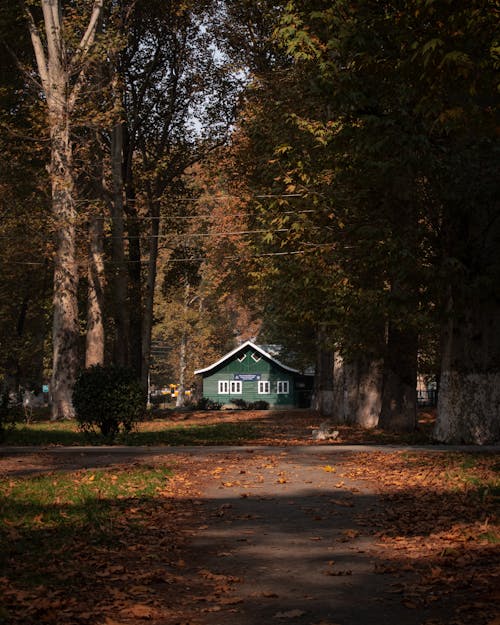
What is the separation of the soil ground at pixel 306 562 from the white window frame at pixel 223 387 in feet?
231

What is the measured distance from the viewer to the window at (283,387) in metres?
86.1

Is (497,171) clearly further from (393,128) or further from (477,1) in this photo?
(477,1)

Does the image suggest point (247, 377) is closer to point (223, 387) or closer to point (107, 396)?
point (223, 387)

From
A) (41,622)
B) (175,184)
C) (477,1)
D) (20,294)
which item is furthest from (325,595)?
(20,294)

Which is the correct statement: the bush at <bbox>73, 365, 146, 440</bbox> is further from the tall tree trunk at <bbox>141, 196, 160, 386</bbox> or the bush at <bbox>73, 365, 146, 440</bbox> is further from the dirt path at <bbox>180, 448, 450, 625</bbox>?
the tall tree trunk at <bbox>141, 196, 160, 386</bbox>

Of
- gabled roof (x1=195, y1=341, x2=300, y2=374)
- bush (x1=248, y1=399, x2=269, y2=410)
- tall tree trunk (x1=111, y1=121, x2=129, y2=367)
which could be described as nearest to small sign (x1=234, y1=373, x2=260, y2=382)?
gabled roof (x1=195, y1=341, x2=300, y2=374)

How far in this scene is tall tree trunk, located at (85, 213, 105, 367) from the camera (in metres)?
41.5

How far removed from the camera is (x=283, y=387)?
3393 inches

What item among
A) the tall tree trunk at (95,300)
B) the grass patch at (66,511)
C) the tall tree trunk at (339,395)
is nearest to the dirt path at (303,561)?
the grass patch at (66,511)

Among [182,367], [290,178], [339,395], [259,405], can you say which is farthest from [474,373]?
[182,367]

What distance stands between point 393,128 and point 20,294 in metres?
41.1

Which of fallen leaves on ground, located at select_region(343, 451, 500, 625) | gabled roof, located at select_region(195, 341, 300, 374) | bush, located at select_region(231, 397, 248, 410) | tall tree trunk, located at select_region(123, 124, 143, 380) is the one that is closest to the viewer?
fallen leaves on ground, located at select_region(343, 451, 500, 625)

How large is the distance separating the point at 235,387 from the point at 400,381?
54677 mm

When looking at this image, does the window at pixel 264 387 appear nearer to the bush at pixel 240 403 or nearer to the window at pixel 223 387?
the bush at pixel 240 403
